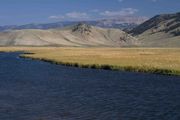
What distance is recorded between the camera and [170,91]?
4619cm

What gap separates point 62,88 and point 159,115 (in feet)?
60.7

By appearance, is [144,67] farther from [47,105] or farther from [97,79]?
[47,105]

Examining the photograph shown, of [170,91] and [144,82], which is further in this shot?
[144,82]

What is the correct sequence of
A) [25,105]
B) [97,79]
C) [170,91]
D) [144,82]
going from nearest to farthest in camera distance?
[25,105] → [170,91] → [144,82] → [97,79]

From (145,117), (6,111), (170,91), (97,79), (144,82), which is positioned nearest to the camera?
(145,117)

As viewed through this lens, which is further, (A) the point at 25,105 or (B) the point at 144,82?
(B) the point at 144,82

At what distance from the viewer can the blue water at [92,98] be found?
3369cm

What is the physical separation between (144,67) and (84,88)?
23.7m

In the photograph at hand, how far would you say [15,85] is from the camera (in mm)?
52656

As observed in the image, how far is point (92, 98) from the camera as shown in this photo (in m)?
42.0

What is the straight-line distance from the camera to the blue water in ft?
111

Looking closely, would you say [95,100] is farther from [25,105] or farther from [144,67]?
[144,67]

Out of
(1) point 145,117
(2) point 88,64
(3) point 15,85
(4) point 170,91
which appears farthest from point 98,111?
(2) point 88,64

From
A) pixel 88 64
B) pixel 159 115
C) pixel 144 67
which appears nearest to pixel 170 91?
pixel 159 115
